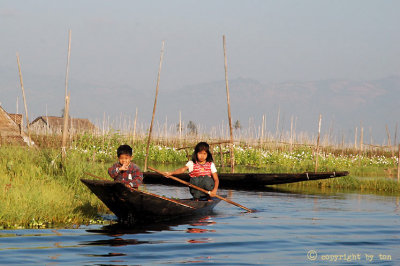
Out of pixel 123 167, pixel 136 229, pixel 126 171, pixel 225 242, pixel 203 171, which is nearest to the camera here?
pixel 225 242

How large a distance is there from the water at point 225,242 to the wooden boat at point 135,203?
0.22 m

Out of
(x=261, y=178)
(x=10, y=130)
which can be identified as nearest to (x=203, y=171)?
(x=261, y=178)

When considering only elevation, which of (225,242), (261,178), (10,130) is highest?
(10,130)

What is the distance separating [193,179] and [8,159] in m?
3.38

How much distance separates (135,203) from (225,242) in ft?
4.94

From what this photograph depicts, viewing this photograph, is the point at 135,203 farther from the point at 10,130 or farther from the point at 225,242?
the point at 10,130

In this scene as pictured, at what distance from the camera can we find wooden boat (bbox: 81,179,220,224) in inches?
304

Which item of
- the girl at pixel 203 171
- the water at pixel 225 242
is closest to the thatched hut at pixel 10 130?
the girl at pixel 203 171

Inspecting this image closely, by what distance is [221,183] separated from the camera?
1653 centimetres

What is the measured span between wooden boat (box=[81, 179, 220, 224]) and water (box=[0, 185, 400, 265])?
22 cm

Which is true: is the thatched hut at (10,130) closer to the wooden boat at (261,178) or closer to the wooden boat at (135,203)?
the wooden boat at (261,178)

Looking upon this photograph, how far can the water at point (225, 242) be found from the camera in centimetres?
614

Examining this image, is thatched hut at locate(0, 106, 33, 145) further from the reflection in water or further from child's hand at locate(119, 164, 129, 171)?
child's hand at locate(119, 164, 129, 171)

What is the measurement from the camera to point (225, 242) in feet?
24.0
